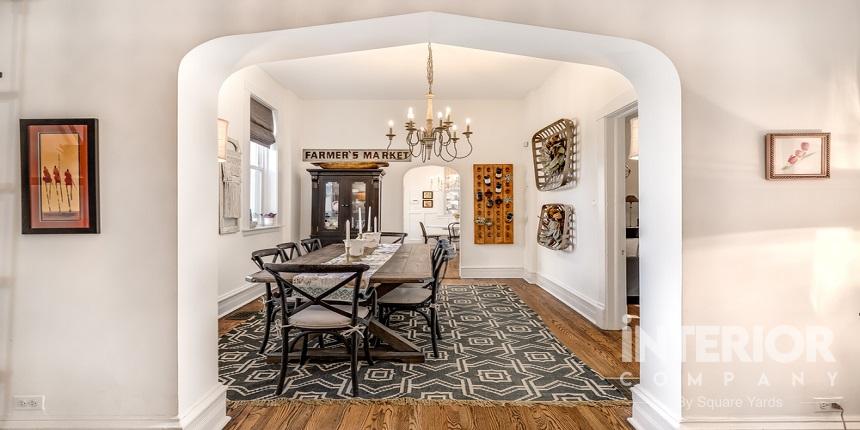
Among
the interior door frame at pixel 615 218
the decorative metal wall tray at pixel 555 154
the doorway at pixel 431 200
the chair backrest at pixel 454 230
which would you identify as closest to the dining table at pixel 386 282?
the interior door frame at pixel 615 218

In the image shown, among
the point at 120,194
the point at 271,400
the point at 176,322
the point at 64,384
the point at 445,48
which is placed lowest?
the point at 271,400

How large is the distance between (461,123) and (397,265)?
4151mm

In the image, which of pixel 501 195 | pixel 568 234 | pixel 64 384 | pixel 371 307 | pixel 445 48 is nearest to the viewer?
pixel 64 384

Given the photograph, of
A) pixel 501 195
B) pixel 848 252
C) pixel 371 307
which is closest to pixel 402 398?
pixel 371 307

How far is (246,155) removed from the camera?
5262mm

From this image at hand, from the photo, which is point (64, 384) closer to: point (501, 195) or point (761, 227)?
point (761, 227)

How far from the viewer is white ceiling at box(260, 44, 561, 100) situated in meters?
5.06

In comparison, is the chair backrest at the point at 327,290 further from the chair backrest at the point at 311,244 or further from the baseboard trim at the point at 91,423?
the chair backrest at the point at 311,244

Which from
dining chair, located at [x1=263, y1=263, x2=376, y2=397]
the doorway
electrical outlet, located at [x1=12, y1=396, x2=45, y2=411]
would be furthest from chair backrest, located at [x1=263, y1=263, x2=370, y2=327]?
the doorway

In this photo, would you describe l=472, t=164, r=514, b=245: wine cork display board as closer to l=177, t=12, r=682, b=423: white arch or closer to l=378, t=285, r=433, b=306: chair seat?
l=378, t=285, r=433, b=306: chair seat

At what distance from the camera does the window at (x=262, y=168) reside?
561 cm

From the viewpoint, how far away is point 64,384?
2.01 metres

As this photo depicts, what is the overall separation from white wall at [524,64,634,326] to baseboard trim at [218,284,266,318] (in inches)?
154

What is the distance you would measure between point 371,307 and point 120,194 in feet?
5.24
